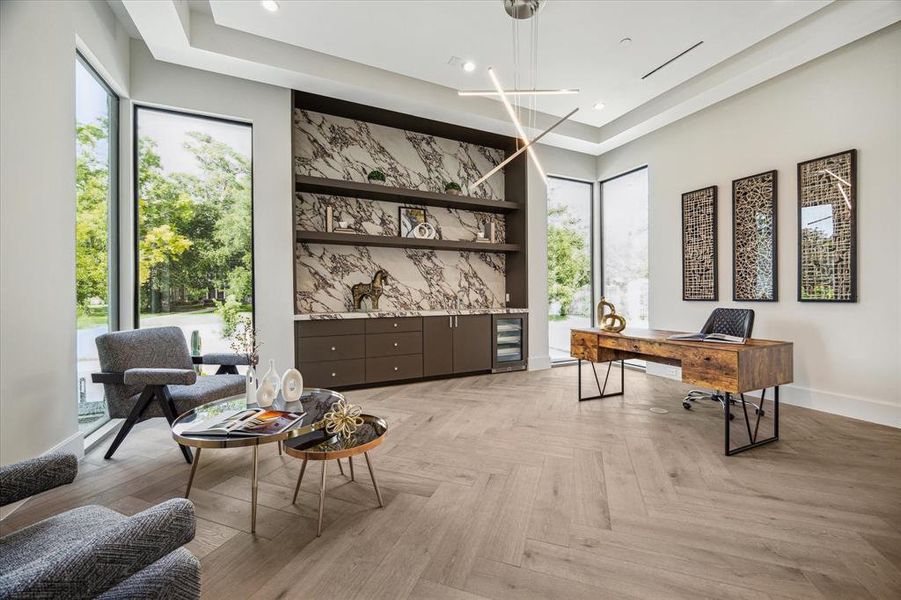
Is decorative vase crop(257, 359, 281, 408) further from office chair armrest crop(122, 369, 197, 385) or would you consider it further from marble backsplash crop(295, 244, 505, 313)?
marble backsplash crop(295, 244, 505, 313)

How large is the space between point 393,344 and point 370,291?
751 mm

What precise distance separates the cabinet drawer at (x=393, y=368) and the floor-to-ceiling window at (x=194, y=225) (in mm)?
1459

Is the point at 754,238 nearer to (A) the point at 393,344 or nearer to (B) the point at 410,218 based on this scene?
(B) the point at 410,218

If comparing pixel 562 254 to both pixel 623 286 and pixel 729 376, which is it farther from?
pixel 729 376

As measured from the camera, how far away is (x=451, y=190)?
17.6 feet

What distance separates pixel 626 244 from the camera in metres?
6.01

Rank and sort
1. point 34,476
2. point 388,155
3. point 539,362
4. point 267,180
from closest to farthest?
point 34,476 → point 267,180 → point 388,155 → point 539,362

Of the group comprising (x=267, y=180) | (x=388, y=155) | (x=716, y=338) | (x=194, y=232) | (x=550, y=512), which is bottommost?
(x=550, y=512)

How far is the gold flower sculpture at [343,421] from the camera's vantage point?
6.91ft

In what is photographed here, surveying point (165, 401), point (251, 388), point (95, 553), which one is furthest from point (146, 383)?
point (95, 553)

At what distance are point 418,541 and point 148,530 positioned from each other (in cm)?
124

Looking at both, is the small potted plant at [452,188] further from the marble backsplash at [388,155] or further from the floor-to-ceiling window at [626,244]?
the floor-to-ceiling window at [626,244]

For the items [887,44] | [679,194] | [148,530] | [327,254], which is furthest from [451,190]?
[148,530]

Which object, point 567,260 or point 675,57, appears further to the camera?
point 567,260
